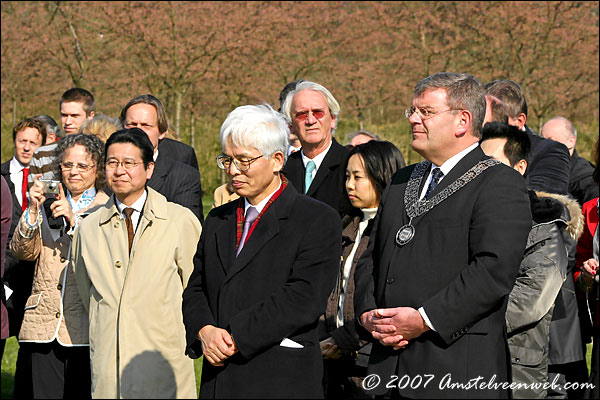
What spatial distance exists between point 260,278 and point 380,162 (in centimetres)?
155

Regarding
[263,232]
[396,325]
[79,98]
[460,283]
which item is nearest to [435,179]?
[460,283]

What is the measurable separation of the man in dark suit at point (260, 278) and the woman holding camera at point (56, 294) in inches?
67.0

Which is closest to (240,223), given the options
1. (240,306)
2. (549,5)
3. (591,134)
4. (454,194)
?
(240,306)

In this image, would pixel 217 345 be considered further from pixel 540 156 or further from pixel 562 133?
pixel 562 133

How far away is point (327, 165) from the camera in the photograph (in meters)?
5.54

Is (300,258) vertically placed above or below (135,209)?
below

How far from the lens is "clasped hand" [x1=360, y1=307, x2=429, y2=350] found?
11.4 ft

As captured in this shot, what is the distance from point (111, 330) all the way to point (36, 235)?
3.66 ft

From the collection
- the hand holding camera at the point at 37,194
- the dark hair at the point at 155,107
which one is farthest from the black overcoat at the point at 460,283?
the dark hair at the point at 155,107

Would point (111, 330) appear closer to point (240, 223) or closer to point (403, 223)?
point (240, 223)

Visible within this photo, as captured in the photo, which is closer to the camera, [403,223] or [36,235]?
[403,223]

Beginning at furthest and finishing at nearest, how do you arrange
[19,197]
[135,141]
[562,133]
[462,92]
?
[562,133]
[19,197]
[135,141]
[462,92]

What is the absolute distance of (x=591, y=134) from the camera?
21625mm

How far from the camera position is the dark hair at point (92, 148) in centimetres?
554
